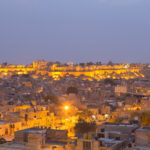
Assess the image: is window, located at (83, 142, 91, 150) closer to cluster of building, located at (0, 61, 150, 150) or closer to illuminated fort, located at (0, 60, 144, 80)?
cluster of building, located at (0, 61, 150, 150)

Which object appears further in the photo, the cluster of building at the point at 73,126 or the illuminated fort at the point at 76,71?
the illuminated fort at the point at 76,71

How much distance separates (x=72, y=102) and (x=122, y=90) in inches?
402

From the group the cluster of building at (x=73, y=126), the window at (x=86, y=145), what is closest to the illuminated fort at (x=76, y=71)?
the cluster of building at (x=73, y=126)

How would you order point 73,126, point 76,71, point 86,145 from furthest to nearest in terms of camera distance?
1. point 76,71
2. point 73,126
3. point 86,145

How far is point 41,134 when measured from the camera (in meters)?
9.08

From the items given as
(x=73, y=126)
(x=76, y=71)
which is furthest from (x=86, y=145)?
(x=76, y=71)

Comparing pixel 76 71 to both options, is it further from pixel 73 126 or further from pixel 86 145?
pixel 86 145

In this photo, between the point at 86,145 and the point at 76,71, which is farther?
the point at 76,71

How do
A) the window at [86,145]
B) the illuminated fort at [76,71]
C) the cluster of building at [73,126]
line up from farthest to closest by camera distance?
the illuminated fort at [76,71], the cluster of building at [73,126], the window at [86,145]

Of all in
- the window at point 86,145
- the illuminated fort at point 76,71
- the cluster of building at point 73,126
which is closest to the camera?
the window at point 86,145

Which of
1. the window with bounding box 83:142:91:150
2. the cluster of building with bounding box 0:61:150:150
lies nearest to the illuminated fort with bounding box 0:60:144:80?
the cluster of building with bounding box 0:61:150:150

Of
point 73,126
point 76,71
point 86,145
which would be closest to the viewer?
point 86,145

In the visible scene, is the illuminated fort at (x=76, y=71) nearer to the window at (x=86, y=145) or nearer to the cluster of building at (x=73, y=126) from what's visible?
→ the cluster of building at (x=73, y=126)

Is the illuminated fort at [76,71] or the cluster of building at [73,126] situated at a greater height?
the illuminated fort at [76,71]
